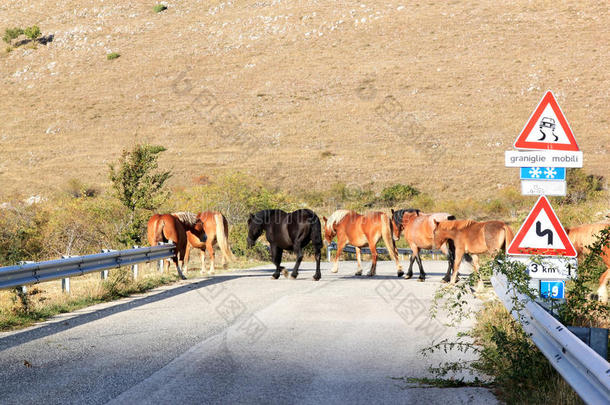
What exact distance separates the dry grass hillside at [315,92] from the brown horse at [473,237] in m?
35.4

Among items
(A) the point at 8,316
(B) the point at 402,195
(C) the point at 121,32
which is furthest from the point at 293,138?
(A) the point at 8,316

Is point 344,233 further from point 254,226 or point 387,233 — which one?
point 254,226

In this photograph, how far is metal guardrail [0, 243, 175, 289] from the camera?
1069 centimetres

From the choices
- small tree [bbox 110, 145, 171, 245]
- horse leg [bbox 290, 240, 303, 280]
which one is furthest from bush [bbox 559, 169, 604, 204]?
horse leg [bbox 290, 240, 303, 280]

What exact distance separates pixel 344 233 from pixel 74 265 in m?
8.23

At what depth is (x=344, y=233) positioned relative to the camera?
19312 mm

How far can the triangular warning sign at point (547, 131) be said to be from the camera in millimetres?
8195

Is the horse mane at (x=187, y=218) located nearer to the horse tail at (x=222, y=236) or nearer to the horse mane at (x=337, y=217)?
the horse tail at (x=222, y=236)

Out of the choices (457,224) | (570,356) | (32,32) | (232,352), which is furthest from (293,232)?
(32,32)

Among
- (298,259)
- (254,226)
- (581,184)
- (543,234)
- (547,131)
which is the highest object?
(547,131)

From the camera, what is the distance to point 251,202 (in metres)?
30.4

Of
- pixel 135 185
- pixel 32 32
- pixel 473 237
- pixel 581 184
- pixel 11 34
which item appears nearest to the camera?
pixel 473 237

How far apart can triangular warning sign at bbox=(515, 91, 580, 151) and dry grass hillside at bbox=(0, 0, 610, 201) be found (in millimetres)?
42404

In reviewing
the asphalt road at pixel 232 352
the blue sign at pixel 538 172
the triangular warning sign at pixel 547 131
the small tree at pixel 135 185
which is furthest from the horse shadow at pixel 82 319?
the small tree at pixel 135 185
